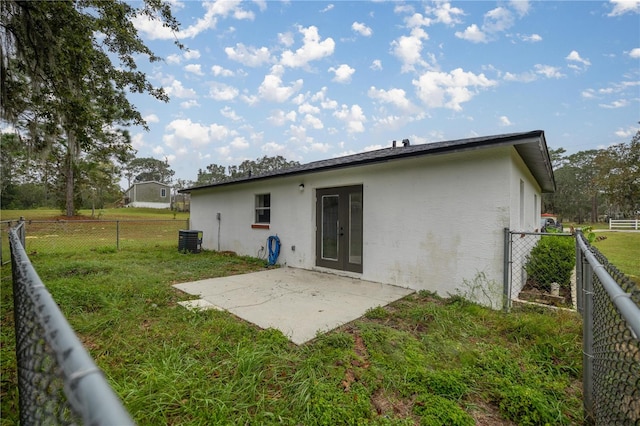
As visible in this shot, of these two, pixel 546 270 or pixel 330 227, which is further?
pixel 330 227

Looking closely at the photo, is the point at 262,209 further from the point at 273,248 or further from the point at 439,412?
the point at 439,412

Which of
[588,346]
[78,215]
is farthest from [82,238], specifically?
[588,346]

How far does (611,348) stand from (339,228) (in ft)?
17.3

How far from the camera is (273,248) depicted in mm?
8086

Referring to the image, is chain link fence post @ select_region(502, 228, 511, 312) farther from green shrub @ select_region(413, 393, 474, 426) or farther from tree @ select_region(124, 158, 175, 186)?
tree @ select_region(124, 158, 175, 186)

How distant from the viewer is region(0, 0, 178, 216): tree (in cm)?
414

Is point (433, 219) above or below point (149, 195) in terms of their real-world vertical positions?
below

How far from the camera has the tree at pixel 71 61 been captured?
4.14m

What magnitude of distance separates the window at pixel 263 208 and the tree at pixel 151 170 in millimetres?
58384

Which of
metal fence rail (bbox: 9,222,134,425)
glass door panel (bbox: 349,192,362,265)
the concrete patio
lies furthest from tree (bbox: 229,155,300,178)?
metal fence rail (bbox: 9,222,134,425)

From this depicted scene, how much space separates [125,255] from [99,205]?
3030 centimetres

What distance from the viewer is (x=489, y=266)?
14.7 ft

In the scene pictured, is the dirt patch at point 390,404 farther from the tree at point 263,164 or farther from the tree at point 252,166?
the tree at point 263,164

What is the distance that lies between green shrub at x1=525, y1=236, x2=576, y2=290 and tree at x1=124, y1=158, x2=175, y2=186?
64.7 metres
